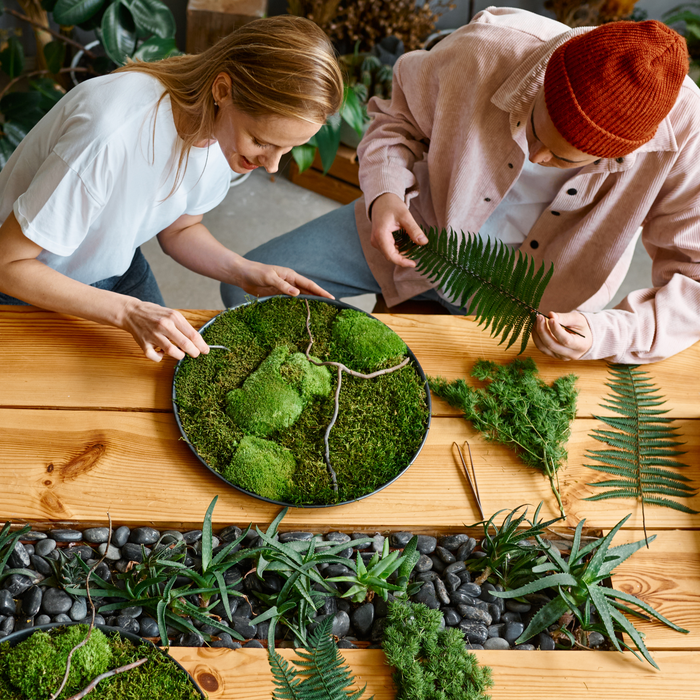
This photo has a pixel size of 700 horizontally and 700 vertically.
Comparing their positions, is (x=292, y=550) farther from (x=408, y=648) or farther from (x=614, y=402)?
(x=614, y=402)

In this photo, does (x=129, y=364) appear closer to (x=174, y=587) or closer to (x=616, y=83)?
(x=174, y=587)

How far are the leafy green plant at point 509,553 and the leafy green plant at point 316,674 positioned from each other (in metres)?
0.31

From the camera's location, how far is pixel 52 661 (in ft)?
2.55

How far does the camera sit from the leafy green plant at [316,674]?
792 millimetres

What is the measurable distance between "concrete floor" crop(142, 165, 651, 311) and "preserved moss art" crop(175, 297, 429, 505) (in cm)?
168

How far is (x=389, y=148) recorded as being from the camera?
1580 millimetres

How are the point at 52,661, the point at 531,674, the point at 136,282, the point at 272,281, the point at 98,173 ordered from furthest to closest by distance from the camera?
the point at 136,282
the point at 272,281
the point at 98,173
the point at 531,674
the point at 52,661

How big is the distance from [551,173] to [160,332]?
1.07 m

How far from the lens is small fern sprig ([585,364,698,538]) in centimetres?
111

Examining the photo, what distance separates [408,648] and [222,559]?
333mm

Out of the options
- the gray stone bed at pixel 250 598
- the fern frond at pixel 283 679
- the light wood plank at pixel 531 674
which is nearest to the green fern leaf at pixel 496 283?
the gray stone bed at pixel 250 598

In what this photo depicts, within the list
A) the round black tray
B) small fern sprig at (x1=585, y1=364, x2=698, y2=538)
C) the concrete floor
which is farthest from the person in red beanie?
the concrete floor

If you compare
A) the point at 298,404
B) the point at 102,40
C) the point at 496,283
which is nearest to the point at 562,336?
the point at 496,283

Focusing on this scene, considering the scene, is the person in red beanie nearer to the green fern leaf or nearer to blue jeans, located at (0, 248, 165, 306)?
the green fern leaf
